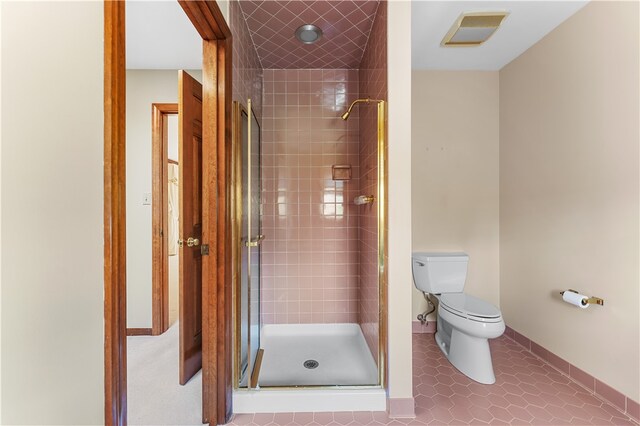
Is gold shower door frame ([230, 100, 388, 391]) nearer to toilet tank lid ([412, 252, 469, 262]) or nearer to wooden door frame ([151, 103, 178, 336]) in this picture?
toilet tank lid ([412, 252, 469, 262])

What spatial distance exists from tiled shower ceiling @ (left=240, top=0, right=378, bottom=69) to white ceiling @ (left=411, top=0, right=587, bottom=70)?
38cm

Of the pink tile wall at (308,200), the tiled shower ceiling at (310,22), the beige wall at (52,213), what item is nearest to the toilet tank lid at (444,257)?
the pink tile wall at (308,200)

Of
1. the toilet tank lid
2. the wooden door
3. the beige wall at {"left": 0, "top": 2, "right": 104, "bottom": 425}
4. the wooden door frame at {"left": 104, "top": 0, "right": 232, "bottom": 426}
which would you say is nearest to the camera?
the beige wall at {"left": 0, "top": 2, "right": 104, "bottom": 425}

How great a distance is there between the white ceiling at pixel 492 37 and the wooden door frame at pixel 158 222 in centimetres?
216

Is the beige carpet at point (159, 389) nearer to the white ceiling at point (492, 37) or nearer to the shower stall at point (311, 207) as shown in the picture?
the shower stall at point (311, 207)

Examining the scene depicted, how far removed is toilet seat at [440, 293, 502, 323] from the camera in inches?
74.1

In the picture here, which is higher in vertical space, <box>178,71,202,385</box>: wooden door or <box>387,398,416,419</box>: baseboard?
<box>178,71,202,385</box>: wooden door

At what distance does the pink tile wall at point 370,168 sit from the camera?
1756 millimetres

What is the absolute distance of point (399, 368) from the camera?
157 centimetres

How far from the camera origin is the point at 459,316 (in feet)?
6.50

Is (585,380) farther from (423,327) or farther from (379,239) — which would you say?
(379,239)

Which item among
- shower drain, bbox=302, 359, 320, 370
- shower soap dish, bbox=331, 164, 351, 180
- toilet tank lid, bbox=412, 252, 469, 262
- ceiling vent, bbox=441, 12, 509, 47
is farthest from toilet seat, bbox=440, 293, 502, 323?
ceiling vent, bbox=441, 12, 509, 47

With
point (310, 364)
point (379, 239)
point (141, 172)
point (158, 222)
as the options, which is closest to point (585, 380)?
point (379, 239)

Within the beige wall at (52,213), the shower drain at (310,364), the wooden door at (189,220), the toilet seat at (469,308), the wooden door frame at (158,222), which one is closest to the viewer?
the beige wall at (52,213)
